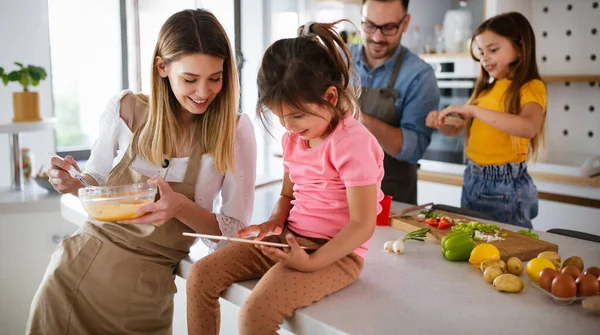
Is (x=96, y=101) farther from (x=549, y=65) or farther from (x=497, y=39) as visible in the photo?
(x=549, y=65)

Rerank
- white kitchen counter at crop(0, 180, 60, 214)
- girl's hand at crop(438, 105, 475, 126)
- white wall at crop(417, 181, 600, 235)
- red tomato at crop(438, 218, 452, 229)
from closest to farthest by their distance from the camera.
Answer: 1. red tomato at crop(438, 218, 452, 229)
2. girl's hand at crop(438, 105, 475, 126)
3. white kitchen counter at crop(0, 180, 60, 214)
4. white wall at crop(417, 181, 600, 235)

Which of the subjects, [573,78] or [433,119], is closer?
[433,119]

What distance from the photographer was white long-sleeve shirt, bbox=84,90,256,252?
157 cm

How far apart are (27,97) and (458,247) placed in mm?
2135

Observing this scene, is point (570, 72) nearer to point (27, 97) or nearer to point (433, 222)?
point (433, 222)

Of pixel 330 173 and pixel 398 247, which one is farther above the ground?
pixel 330 173

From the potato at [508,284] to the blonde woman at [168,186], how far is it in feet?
2.07

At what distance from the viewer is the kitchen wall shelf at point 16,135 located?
268 cm

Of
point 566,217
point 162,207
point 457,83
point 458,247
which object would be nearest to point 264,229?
point 162,207

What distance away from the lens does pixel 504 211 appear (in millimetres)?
2281

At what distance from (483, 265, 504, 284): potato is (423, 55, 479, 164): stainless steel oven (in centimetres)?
234

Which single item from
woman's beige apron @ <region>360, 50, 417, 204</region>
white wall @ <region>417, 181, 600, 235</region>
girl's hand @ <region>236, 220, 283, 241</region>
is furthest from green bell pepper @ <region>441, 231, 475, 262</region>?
white wall @ <region>417, 181, 600, 235</region>

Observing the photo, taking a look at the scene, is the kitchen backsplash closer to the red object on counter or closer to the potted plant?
the red object on counter

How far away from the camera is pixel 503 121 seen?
2.12 m
